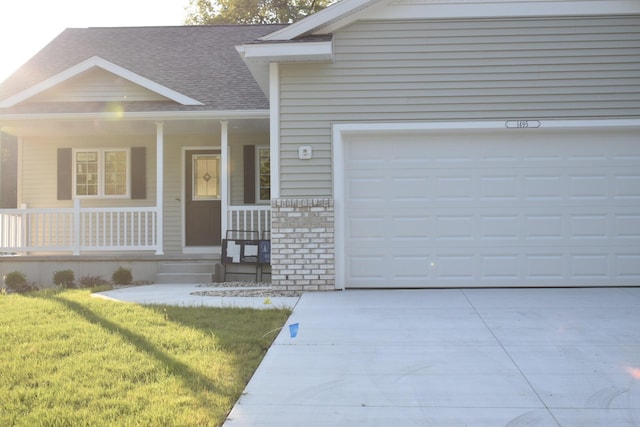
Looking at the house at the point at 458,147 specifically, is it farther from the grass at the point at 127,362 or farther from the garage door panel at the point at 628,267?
the grass at the point at 127,362

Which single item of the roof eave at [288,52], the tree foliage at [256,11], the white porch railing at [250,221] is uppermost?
the tree foliage at [256,11]

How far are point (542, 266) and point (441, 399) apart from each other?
15.9 ft

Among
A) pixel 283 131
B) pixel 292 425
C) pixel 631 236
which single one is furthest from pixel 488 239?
pixel 292 425

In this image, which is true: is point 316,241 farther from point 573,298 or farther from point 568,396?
point 568,396

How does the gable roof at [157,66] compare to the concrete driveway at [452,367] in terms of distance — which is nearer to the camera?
the concrete driveway at [452,367]

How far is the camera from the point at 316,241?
8.15 m

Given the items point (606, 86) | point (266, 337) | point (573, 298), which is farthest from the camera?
point (606, 86)

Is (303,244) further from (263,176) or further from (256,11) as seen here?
(256,11)

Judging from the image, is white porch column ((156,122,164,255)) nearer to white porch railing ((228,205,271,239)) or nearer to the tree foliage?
white porch railing ((228,205,271,239))

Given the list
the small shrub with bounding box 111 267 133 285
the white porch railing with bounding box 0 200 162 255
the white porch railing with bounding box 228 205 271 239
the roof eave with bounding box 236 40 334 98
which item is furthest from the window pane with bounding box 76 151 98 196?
the roof eave with bounding box 236 40 334 98

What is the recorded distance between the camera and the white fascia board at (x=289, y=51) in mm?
7773

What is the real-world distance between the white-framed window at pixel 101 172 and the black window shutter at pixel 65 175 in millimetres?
98

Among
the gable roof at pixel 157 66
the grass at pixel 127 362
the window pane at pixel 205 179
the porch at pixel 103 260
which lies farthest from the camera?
the window pane at pixel 205 179

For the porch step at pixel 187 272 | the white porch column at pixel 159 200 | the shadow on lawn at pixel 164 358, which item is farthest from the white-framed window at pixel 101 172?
the shadow on lawn at pixel 164 358
